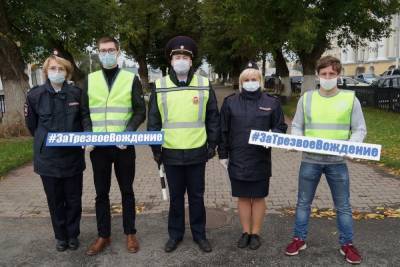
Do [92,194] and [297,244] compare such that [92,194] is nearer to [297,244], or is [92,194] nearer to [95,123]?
[95,123]

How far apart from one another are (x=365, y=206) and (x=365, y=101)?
650 inches

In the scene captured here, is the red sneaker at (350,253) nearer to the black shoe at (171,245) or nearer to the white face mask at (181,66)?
the black shoe at (171,245)

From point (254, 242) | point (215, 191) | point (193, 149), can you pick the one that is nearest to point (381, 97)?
point (215, 191)

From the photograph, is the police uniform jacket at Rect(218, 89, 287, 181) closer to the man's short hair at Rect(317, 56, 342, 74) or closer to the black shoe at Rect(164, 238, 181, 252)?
the man's short hair at Rect(317, 56, 342, 74)

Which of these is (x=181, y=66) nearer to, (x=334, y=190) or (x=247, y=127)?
(x=247, y=127)

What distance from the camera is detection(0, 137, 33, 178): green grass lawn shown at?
8703 millimetres

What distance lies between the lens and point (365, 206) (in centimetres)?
579

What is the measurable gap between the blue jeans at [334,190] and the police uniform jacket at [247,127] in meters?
0.39

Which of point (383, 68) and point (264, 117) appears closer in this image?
point (264, 117)

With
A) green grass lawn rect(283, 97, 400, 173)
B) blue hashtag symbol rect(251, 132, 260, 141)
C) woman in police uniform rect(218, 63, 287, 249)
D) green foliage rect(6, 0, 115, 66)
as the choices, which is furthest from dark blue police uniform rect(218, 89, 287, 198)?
green foliage rect(6, 0, 115, 66)

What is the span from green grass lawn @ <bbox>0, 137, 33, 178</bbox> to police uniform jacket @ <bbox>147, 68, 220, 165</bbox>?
507 cm

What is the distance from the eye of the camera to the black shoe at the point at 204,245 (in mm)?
4396

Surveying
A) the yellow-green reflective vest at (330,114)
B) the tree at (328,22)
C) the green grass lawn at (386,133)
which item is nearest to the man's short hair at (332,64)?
the yellow-green reflective vest at (330,114)

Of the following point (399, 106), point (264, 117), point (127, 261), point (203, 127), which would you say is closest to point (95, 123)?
point (203, 127)
